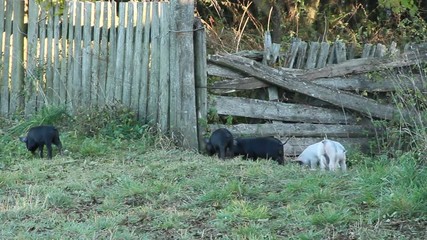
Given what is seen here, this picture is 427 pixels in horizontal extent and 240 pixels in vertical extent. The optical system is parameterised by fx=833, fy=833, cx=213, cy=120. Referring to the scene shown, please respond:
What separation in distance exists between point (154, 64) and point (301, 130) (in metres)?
2.18

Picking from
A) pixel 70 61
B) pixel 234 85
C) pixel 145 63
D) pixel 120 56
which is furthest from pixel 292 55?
pixel 70 61

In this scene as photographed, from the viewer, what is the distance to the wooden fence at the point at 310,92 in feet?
36.6

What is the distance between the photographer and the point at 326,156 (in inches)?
399

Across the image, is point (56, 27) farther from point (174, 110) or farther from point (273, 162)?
point (273, 162)

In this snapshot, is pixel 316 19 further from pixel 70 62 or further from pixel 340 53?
pixel 70 62

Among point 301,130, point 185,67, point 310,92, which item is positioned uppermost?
point 185,67

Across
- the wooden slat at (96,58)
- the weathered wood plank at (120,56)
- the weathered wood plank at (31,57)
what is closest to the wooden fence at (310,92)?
the weathered wood plank at (120,56)

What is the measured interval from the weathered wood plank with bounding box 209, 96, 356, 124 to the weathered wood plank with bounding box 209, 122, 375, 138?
0.09 meters

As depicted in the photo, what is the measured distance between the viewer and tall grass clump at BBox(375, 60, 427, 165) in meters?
10.5

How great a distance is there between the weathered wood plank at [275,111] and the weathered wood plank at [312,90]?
0.63ft

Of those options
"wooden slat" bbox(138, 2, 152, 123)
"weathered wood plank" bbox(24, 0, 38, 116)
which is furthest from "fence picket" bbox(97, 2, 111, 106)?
"weathered wood plank" bbox(24, 0, 38, 116)

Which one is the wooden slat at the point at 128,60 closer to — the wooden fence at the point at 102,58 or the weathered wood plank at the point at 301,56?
the wooden fence at the point at 102,58

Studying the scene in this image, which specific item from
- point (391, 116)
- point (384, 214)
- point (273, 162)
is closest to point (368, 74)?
point (391, 116)

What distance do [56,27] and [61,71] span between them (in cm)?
64
